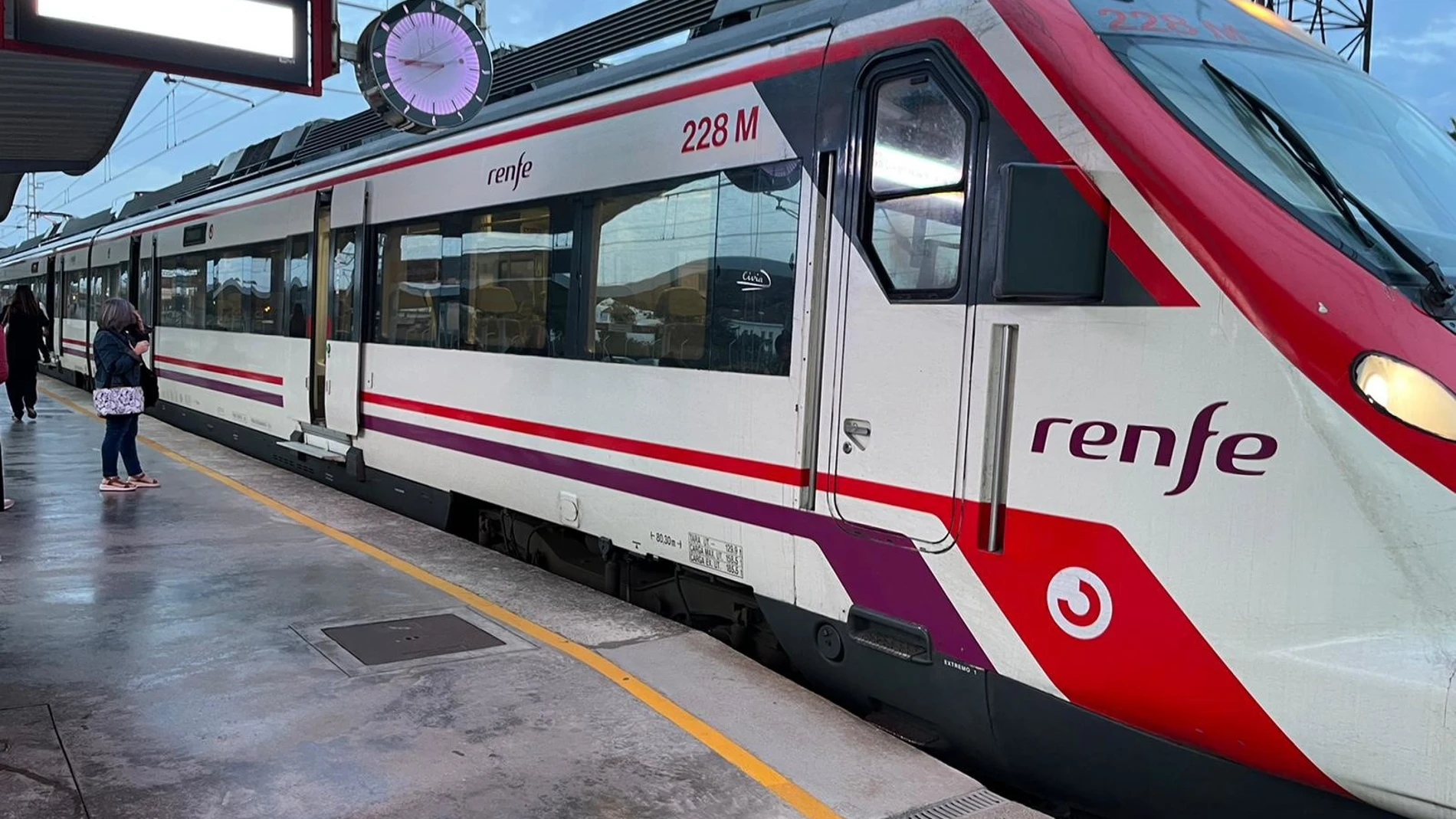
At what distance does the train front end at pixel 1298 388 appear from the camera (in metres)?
2.57

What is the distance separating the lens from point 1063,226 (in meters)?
3.05

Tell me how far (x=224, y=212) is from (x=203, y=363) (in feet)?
5.65

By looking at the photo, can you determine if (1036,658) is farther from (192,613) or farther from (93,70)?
(93,70)

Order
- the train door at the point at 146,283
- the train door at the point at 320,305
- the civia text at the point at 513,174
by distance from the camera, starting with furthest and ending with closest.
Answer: the train door at the point at 146,283
the train door at the point at 320,305
the civia text at the point at 513,174

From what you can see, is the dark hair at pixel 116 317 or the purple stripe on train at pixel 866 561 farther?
the dark hair at pixel 116 317

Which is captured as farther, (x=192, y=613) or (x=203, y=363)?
(x=203, y=363)

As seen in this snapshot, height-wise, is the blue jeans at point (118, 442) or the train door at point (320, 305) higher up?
the train door at point (320, 305)

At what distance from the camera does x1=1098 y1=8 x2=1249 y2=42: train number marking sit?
Result: 11.2ft

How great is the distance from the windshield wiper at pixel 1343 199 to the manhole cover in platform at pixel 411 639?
11.6 ft

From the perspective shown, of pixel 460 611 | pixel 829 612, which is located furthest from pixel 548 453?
pixel 829 612

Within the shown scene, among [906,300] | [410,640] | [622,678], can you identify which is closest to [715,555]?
[622,678]

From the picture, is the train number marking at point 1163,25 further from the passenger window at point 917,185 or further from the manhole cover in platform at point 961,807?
the manhole cover in platform at point 961,807

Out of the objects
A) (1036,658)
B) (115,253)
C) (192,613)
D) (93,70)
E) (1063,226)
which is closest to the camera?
(1063,226)

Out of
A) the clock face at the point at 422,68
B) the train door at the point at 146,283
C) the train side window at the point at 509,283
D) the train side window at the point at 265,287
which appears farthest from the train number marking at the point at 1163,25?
the train door at the point at 146,283
